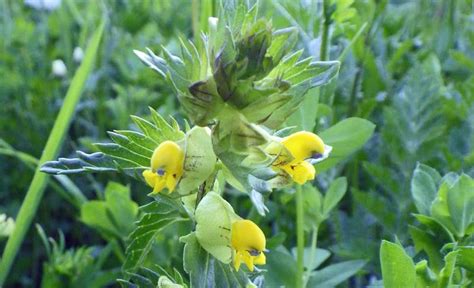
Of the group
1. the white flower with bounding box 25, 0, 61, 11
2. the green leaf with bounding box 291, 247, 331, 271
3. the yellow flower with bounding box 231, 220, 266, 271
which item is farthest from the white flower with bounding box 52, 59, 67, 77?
the yellow flower with bounding box 231, 220, 266, 271

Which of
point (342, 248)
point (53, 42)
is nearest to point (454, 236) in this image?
point (342, 248)

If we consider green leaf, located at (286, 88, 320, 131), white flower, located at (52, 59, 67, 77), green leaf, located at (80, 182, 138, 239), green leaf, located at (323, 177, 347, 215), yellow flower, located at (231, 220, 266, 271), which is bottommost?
green leaf, located at (80, 182, 138, 239)

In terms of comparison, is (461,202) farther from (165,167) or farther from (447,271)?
(165,167)

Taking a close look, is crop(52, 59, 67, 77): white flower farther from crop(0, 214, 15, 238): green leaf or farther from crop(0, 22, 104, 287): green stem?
crop(0, 214, 15, 238): green leaf

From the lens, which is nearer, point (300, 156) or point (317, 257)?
point (300, 156)

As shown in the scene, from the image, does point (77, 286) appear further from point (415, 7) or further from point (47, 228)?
point (415, 7)

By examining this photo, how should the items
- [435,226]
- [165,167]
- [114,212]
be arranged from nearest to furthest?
[165,167] → [435,226] → [114,212]

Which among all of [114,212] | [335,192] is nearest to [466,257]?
[335,192]

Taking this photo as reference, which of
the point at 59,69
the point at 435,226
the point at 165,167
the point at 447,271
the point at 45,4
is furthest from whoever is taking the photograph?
the point at 45,4
